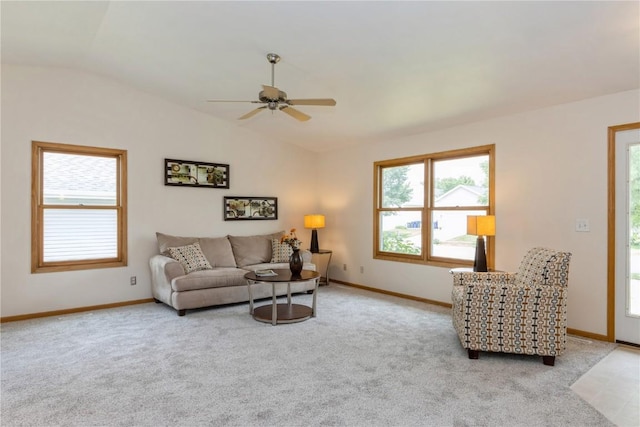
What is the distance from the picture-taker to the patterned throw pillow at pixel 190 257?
4.81 metres

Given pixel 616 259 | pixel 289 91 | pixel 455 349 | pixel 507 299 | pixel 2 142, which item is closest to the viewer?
pixel 507 299

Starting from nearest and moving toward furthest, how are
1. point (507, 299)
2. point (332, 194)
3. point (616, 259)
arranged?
point (507, 299) < point (616, 259) < point (332, 194)

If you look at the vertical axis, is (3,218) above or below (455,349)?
above

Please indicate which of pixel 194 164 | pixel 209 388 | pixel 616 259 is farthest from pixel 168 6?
pixel 616 259

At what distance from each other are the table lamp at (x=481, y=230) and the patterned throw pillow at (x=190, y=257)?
11.3 ft

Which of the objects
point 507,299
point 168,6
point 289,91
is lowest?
point 507,299

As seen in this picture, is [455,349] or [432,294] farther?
[432,294]

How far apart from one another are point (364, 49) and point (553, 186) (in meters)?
2.52

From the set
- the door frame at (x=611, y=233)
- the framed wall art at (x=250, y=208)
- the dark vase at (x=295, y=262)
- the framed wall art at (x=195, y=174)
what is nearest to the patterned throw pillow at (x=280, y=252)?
the framed wall art at (x=250, y=208)

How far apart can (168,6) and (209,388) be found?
3122 millimetres

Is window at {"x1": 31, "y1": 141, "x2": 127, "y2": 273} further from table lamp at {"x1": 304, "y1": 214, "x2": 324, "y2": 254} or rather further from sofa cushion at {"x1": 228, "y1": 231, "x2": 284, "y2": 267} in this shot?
table lamp at {"x1": 304, "y1": 214, "x2": 324, "y2": 254}

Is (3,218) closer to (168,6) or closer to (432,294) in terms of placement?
(168,6)

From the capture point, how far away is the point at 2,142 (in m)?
4.21

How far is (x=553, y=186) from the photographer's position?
156 inches
